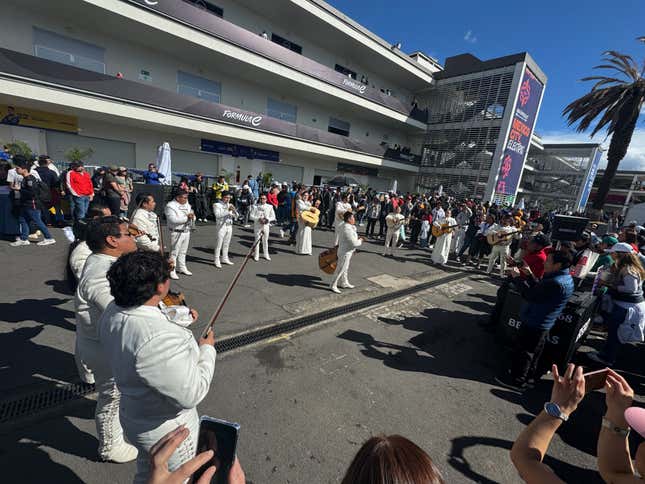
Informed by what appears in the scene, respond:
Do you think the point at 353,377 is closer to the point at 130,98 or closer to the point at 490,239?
the point at 490,239

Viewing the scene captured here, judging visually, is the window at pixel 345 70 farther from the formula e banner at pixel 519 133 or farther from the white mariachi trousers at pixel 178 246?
the white mariachi trousers at pixel 178 246

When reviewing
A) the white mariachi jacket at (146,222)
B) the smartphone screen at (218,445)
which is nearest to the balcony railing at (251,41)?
the white mariachi jacket at (146,222)

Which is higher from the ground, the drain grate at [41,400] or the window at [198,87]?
the window at [198,87]

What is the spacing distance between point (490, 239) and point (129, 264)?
979 centimetres

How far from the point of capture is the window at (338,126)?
2327 cm

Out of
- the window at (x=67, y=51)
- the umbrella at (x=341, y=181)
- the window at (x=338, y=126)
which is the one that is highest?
the window at (x=338, y=126)

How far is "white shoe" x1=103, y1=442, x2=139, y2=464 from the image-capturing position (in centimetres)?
228

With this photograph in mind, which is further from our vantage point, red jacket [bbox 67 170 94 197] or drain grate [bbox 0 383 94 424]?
red jacket [bbox 67 170 94 197]

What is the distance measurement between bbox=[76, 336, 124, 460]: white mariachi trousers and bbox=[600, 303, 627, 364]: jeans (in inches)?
257

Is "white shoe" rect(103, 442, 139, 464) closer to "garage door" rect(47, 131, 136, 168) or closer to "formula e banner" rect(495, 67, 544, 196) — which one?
"garage door" rect(47, 131, 136, 168)

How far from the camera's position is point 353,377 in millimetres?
3633

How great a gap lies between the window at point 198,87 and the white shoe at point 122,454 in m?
18.0

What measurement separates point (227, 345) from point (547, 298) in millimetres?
4270

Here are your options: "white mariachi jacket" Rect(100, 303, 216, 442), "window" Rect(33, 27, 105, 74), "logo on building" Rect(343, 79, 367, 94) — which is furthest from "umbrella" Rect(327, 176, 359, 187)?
"white mariachi jacket" Rect(100, 303, 216, 442)
